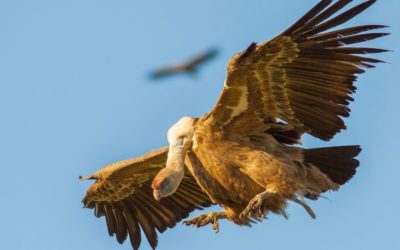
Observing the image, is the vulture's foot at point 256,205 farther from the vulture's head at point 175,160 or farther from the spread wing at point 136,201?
the spread wing at point 136,201

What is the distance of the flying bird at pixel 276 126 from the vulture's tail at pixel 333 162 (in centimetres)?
1

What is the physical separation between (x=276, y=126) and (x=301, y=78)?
92cm

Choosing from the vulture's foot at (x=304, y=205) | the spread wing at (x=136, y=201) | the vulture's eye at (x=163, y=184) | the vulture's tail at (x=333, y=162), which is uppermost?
the spread wing at (x=136, y=201)

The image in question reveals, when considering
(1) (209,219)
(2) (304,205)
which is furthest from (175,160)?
(2) (304,205)

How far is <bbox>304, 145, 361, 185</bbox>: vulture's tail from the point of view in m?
17.2

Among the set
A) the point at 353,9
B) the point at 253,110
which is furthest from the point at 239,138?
the point at 353,9

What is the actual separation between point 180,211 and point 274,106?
132 inches

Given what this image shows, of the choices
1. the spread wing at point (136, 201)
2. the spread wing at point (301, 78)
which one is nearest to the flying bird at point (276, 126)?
the spread wing at point (301, 78)

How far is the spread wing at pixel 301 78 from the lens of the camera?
15.9m

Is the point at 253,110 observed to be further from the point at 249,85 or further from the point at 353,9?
the point at 353,9

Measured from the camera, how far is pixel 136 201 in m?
19.7

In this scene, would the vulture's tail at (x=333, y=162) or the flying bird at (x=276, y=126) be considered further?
the vulture's tail at (x=333, y=162)

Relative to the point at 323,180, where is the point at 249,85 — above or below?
above

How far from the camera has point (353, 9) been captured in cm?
1570
